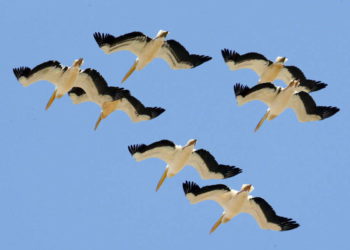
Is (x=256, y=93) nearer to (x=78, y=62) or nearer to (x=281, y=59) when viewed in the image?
(x=281, y=59)

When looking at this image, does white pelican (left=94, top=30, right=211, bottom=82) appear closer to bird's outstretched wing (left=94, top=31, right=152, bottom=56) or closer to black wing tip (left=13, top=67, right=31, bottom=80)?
bird's outstretched wing (left=94, top=31, right=152, bottom=56)

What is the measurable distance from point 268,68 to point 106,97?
16.6 feet

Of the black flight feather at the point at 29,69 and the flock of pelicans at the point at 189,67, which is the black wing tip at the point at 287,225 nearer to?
the flock of pelicans at the point at 189,67

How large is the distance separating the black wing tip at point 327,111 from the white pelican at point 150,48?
3.70 m

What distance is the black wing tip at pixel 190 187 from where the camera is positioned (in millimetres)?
34562

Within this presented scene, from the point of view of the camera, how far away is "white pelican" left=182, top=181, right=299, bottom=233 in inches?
1358

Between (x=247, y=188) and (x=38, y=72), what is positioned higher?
(x=38, y=72)

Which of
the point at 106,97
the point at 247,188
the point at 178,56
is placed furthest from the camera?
the point at 178,56

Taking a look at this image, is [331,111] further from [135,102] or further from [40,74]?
[40,74]

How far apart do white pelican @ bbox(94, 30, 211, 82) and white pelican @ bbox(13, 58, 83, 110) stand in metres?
0.96

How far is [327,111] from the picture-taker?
36656mm

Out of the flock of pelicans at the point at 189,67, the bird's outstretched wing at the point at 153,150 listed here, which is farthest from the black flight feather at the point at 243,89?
the bird's outstretched wing at the point at 153,150

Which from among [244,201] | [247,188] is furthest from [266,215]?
[247,188]

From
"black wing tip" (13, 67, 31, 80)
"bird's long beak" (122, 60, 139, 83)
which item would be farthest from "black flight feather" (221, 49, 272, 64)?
"black wing tip" (13, 67, 31, 80)
